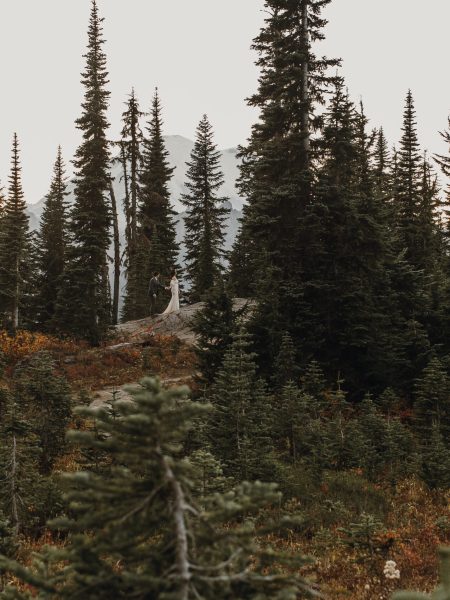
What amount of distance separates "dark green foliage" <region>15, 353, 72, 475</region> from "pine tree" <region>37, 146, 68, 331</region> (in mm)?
23043

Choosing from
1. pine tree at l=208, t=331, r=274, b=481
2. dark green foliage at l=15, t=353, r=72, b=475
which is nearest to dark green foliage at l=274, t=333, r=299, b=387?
pine tree at l=208, t=331, r=274, b=481

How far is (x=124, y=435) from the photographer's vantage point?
278cm

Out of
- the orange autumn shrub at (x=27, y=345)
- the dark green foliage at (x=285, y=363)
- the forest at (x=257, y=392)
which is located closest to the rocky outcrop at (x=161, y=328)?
the forest at (x=257, y=392)

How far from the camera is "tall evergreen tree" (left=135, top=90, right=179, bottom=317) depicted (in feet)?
125

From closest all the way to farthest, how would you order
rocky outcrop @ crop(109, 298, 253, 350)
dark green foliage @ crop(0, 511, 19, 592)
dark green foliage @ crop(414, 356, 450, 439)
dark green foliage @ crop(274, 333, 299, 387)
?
dark green foliage @ crop(0, 511, 19, 592) → dark green foliage @ crop(414, 356, 450, 439) → dark green foliage @ crop(274, 333, 299, 387) → rocky outcrop @ crop(109, 298, 253, 350)

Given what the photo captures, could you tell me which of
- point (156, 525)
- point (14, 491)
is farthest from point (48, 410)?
point (156, 525)

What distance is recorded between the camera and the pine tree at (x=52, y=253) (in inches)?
1446

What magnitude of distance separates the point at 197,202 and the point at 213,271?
6817 mm

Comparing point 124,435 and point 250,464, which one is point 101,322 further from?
point 124,435

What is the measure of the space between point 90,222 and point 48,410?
58.9ft

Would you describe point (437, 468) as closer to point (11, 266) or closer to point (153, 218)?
point (11, 266)

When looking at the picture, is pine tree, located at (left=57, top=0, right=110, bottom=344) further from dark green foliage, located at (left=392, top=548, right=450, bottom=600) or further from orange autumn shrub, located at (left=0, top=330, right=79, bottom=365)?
dark green foliage, located at (left=392, top=548, right=450, bottom=600)

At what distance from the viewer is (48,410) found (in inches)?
492

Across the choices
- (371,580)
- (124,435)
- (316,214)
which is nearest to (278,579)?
(124,435)
